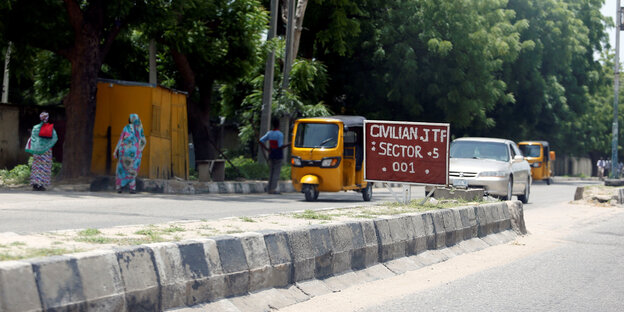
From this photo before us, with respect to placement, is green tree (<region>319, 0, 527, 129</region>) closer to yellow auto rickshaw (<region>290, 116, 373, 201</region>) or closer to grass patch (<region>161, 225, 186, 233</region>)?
yellow auto rickshaw (<region>290, 116, 373, 201</region>)

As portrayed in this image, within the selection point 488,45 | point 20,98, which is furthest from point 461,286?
point 20,98

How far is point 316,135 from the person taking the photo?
17656mm

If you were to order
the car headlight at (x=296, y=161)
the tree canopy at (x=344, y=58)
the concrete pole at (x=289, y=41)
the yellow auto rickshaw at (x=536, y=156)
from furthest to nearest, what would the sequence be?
the yellow auto rickshaw at (x=536, y=156) → the concrete pole at (x=289, y=41) → the tree canopy at (x=344, y=58) → the car headlight at (x=296, y=161)

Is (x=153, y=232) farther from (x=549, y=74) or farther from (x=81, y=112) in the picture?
(x=549, y=74)

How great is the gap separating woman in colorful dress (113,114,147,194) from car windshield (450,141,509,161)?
7.61 metres

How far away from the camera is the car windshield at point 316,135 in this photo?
690 inches

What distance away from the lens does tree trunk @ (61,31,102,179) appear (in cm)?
1877

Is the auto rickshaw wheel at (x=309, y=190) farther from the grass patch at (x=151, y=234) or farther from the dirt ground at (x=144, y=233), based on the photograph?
the grass patch at (x=151, y=234)

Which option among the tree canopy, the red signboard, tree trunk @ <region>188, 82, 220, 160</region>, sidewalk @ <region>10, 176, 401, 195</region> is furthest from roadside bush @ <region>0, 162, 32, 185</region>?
the red signboard

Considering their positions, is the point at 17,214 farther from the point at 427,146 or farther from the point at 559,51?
the point at 559,51

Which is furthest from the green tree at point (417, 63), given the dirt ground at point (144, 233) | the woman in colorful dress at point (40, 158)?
the dirt ground at point (144, 233)

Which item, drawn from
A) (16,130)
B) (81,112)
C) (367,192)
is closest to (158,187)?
(81,112)

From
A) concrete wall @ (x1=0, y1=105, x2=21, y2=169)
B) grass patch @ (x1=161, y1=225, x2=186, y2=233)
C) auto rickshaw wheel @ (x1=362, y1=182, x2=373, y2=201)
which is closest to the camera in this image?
grass patch @ (x1=161, y1=225, x2=186, y2=233)

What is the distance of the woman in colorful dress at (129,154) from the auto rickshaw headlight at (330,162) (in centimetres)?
406
